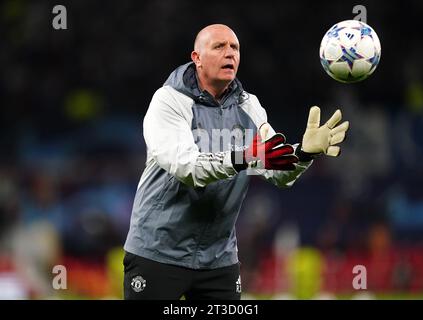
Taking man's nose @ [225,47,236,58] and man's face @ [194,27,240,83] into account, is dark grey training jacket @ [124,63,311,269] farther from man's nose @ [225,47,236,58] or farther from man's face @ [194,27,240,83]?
man's nose @ [225,47,236,58]

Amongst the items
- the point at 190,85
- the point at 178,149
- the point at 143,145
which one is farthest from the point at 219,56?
the point at 143,145

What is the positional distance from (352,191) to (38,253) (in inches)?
163

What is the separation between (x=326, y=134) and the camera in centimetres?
478

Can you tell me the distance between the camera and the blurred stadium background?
457 inches

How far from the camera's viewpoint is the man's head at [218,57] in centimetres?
501

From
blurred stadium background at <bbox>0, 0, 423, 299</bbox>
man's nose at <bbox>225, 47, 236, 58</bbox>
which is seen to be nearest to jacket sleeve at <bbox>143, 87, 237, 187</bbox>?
man's nose at <bbox>225, 47, 236, 58</bbox>

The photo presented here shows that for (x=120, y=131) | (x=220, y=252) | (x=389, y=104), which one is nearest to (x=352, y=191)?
(x=389, y=104)

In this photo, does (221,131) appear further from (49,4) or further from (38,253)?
(49,4)

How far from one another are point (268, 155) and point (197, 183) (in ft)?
1.22

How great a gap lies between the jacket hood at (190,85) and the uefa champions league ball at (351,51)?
1.77ft

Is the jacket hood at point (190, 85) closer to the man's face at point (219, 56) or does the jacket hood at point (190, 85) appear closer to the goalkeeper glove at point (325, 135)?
the man's face at point (219, 56)

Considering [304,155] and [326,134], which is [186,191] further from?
[326,134]

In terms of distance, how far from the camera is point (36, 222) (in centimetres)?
1233
